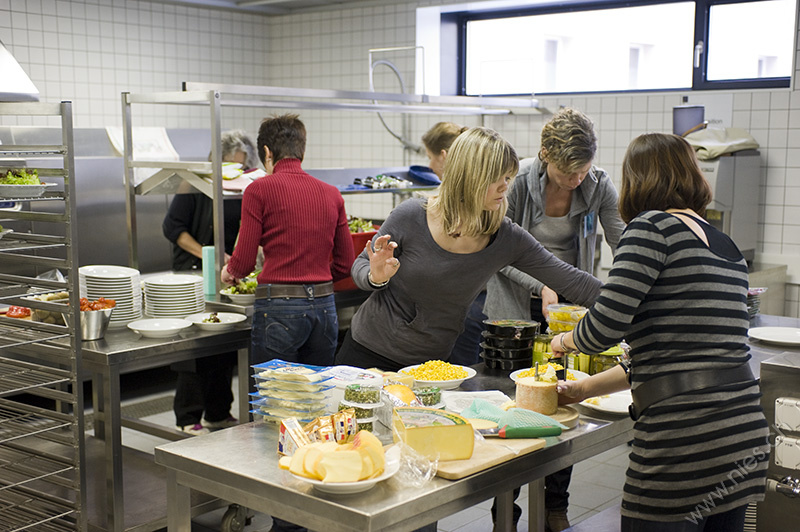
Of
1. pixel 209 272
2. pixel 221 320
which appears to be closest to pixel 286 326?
pixel 221 320

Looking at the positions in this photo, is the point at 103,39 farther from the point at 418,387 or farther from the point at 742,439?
the point at 742,439

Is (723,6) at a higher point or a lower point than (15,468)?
higher

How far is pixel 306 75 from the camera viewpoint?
7621mm

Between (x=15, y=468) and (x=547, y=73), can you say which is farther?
(x=547, y=73)

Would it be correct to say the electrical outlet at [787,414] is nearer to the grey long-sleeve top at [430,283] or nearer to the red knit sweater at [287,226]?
the grey long-sleeve top at [430,283]

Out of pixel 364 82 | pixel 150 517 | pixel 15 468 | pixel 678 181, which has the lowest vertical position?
pixel 150 517

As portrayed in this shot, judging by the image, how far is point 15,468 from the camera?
2936mm

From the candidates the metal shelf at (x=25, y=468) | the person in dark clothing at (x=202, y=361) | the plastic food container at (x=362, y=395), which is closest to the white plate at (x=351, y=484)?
the plastic food container at (x=362, y=395)

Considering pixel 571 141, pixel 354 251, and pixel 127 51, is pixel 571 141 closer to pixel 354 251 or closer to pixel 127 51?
pixel 354 251

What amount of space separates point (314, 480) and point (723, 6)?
4.94 metres

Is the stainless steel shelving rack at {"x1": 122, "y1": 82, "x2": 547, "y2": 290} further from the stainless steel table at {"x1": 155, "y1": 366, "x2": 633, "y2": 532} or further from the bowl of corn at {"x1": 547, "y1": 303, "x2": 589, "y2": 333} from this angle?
the stainless steel table at {"x1": 155, "y1": 366, "x2": 633, "y2": 532}

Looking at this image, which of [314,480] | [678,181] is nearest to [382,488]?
[314,480]

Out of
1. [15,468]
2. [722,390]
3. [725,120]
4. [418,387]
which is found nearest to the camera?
[722,390]

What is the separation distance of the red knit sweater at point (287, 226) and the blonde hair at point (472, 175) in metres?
1.01
